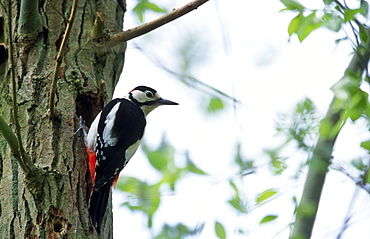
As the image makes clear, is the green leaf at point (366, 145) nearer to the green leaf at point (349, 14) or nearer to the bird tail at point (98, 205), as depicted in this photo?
the green leaf at point (349, 14)

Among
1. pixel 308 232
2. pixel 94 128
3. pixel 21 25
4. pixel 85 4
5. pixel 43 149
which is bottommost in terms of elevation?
pixel 308 232

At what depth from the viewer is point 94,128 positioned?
339 centimetres

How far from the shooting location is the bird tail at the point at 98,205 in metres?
2.70

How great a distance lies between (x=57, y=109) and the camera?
2955 mm

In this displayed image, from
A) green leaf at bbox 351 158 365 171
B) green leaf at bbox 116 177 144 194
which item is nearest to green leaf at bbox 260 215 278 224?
green leaf at bbox 351 158 365 171

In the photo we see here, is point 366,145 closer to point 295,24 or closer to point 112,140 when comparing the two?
point 295,24

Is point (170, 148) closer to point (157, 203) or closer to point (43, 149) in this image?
point (157, 203)

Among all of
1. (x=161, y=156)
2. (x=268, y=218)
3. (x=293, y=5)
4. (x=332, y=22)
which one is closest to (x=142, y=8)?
(x=161, y=156)

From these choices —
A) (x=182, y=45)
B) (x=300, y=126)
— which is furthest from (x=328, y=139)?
(x=182, y=45)

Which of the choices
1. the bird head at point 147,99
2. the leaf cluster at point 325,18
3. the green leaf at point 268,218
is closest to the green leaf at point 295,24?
the leaf cluster at point 325,18

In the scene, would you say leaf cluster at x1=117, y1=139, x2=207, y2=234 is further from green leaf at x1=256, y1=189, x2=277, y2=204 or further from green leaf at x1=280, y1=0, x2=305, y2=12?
green leaf at x1=280, y1=0, x2=305, y2=12

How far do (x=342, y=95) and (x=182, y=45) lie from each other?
2395 millimetres

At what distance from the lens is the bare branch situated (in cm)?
292

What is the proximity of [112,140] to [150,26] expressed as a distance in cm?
106
